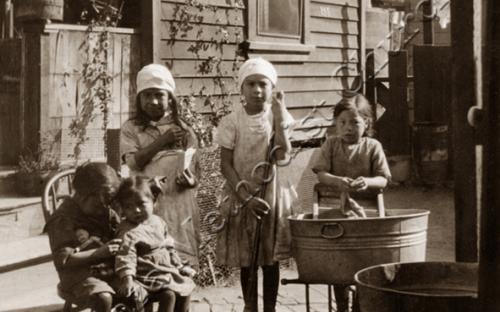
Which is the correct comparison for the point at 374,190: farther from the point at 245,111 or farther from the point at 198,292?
the point at 198,292

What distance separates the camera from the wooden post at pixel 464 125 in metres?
3.63

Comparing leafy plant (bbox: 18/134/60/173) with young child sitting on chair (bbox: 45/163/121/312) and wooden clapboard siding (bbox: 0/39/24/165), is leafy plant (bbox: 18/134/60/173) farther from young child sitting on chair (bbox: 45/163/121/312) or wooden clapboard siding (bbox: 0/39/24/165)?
young child sitting on chair (bbox: 45/163/121/312)

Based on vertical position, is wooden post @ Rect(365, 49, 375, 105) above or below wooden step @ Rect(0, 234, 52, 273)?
above

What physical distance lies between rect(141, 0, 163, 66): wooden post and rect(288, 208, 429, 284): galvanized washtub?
421cm

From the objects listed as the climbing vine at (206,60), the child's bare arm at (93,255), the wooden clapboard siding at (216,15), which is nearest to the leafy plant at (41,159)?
the climbing vine at (206,60)

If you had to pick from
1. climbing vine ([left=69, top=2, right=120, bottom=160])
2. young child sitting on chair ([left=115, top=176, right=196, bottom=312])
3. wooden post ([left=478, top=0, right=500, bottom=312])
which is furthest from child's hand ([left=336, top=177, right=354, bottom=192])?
climbing vine ([left=69, top=2, right=120, bottom=160])

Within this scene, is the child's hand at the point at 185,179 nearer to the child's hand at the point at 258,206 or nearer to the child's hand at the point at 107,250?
the child's hand at the point at 258,206

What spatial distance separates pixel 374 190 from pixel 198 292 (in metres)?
2.14

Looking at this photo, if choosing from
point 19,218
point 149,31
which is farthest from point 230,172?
point 149,31

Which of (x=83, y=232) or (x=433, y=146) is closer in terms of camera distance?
(x=83, y=232)

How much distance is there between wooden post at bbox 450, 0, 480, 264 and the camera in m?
3.63

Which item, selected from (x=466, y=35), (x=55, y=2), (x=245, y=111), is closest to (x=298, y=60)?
(x=55, y=2)

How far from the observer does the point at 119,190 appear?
380 centimetres

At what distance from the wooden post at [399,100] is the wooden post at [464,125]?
327 inches
